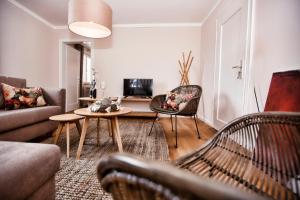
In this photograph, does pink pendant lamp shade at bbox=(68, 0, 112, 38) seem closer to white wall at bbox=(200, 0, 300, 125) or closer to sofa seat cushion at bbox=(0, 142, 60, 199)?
sofa seat cushion at bbox=(0, 142, 60, 199)

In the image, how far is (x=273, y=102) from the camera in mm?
1469

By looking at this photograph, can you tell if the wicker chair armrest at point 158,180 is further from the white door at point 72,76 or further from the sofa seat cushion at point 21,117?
the white door at point 72,76

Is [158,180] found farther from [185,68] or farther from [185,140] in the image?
[185,68]

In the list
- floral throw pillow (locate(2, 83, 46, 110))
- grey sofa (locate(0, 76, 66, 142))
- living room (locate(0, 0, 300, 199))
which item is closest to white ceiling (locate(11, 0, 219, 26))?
living room (locate(0, 0, 300, 199))

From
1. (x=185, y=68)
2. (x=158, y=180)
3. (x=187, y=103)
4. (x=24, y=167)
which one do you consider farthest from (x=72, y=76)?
(x=158, y=180)

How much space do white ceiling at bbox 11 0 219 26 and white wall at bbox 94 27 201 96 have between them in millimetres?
304

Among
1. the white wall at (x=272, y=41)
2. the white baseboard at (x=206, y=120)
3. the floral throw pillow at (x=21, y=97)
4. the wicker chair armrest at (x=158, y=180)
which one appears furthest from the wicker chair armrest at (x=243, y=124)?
the white baseboard at (x=206, y=120)

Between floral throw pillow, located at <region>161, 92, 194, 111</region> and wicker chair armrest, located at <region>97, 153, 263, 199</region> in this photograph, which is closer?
wicker chair armrest, located at <region>97, 153, 263, 199</region>

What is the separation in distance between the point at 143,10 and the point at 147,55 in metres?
1.12

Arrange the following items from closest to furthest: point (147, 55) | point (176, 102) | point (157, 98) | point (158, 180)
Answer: point (158, 180)
point (176, 102)
point (157, 98)
point (147, 55)

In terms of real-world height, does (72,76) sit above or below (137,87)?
above

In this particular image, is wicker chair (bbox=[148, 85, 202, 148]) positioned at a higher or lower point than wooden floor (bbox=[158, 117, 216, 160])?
higher

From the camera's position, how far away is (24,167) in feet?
2.57

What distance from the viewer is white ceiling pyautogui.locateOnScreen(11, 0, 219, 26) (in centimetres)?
338
